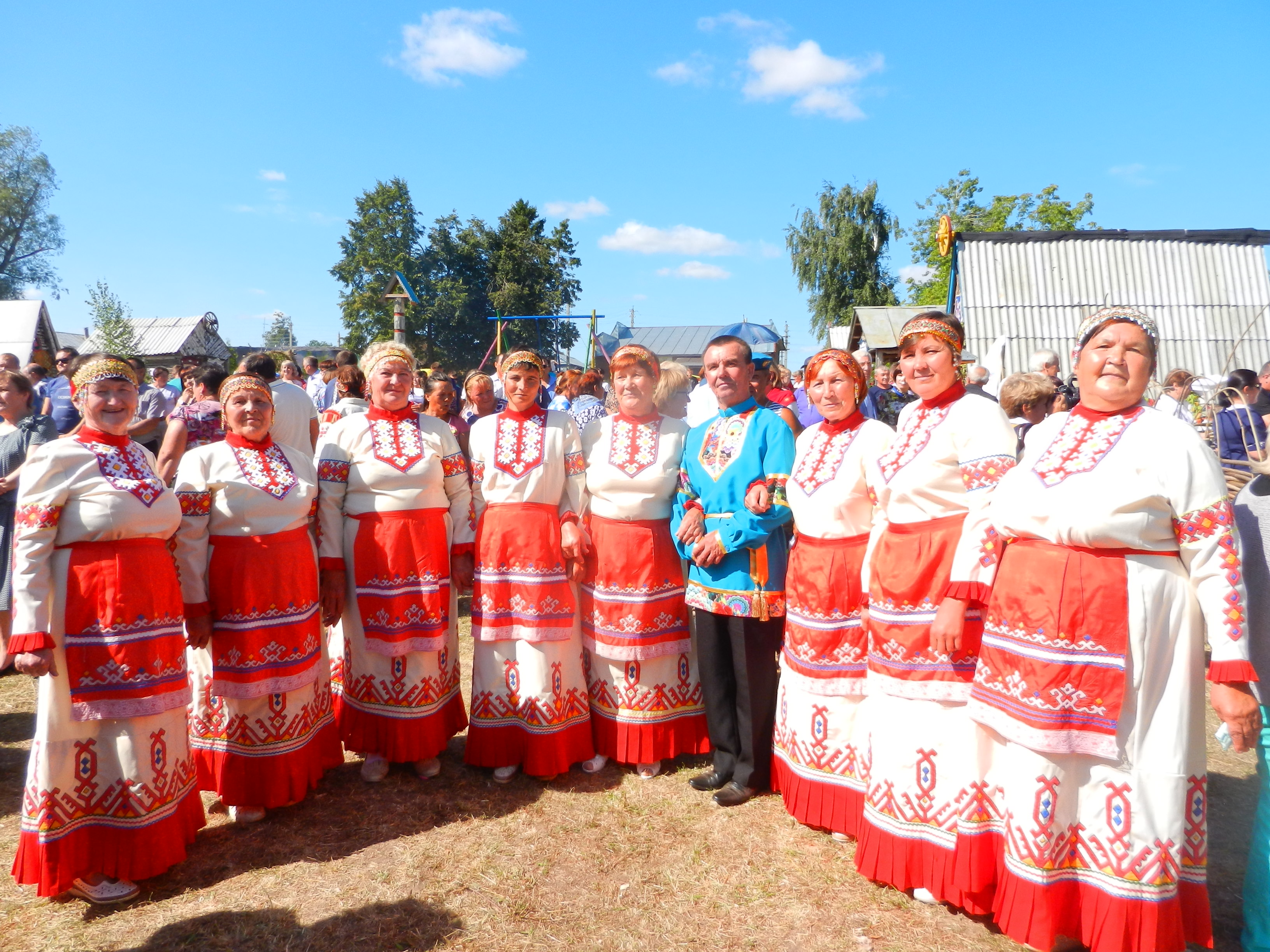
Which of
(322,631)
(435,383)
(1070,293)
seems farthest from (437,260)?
(322,631)

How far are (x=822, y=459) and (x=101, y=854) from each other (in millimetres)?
3215

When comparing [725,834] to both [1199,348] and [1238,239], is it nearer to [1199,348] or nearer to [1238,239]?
[1199,348]

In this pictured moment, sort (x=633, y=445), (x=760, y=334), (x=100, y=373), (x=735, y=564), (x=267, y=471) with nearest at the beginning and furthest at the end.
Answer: (x=100, y=373)
(x=267, y=471)
(x=735, y=564)
(x=633, y=445)
(x=760, y=334)

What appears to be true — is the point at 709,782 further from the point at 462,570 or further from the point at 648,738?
the point at 462,570

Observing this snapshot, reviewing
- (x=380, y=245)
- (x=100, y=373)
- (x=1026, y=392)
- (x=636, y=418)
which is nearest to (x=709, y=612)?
(x=636, y=418)

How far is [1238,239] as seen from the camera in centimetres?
1439

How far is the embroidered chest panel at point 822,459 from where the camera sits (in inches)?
127

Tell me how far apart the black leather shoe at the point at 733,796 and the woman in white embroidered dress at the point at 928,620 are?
745 millimetres

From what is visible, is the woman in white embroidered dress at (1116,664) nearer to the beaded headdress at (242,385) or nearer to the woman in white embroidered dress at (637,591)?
the woman in white embroidered dress at (637,591)

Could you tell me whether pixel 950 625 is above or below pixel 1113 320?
below

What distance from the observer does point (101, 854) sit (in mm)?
2861

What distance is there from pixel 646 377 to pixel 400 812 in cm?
242

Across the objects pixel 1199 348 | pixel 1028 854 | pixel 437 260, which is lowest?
pixel 1028 854

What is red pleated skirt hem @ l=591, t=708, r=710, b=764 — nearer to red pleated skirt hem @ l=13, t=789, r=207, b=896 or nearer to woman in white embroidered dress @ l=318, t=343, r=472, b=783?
woman in white embroidered dress @ l=318, t=343, r=472, b=783
